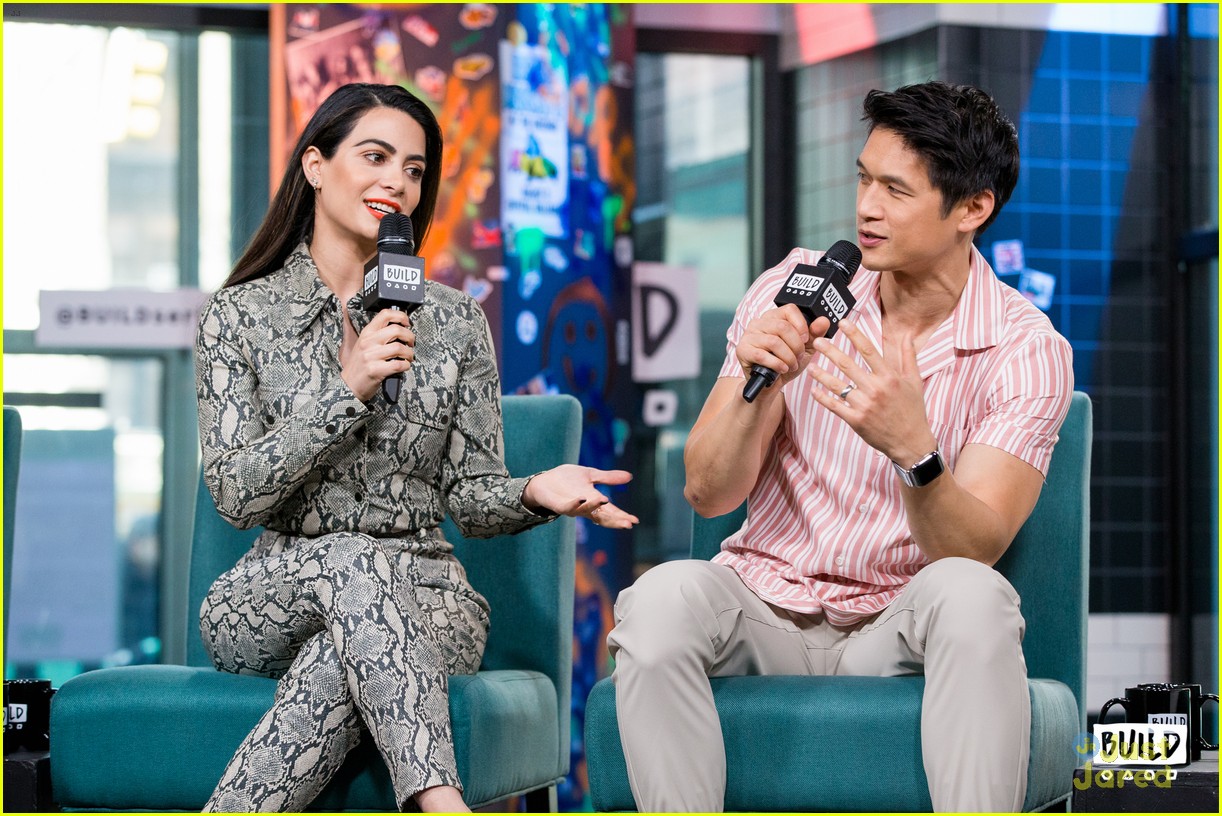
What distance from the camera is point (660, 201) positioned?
5.28 m

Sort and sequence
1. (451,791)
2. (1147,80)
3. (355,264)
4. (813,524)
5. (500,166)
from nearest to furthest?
(451,791) < (813,524) < (355,264) < (500,166) < (1147,80)

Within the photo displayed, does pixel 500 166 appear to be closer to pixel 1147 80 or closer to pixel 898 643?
pixel 1147 80

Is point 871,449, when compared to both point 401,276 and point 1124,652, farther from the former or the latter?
point 1124,652

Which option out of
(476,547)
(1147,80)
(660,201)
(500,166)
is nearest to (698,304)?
(660,201)

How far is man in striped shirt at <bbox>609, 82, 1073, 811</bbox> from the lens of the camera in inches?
66.4

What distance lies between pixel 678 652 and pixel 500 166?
8.89 ft

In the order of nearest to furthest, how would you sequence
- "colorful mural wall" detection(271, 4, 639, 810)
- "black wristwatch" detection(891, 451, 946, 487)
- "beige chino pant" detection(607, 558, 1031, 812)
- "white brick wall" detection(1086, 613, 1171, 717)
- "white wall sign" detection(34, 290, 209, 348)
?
1. "beige chino pant" detection(607, 558, 1031, 812)
2. "black wristwatch" detection(891, 451, 946, 487)
3. "colorful mural wall" detection(271, 4, 639, 810)
4. "white brick wall" detection(1086, 613, 1171, 717)
5. "white wall sign" detection(34, 290, 209, 348)

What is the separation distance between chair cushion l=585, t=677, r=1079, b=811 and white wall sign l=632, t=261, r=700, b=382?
9.94ft

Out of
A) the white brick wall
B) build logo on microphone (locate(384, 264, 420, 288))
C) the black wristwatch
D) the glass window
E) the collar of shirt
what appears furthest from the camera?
the glass window

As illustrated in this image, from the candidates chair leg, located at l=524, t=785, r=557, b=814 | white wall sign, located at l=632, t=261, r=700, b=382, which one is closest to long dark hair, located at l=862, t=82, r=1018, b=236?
chair leg, located at l=524, t=785, r=557, b=814

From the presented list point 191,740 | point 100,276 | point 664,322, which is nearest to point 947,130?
point 191,740

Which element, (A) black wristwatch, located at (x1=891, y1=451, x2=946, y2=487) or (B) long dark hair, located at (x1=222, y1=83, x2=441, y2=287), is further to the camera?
(B) long dark hair, located at (x1=222, y1=83, x2=441, y2=287)

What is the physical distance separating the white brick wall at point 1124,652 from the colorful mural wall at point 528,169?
1.60m

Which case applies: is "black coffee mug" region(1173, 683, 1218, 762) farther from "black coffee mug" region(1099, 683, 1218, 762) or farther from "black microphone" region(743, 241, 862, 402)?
"black microphone" region(743, 241, 862, 402)
